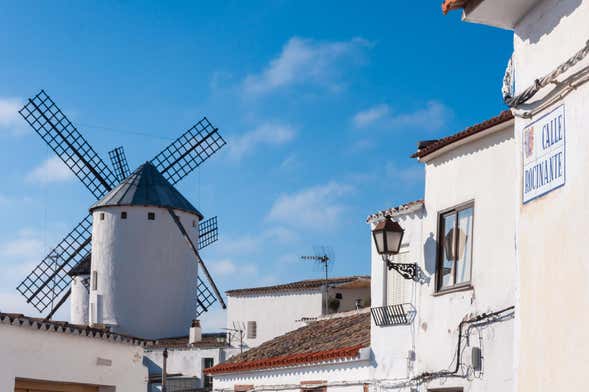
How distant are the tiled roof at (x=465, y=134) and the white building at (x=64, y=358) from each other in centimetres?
694

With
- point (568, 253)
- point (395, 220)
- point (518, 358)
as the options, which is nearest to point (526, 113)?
point (568, 253)

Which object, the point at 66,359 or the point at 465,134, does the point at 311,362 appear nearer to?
the point at 66,359

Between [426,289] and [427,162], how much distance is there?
69.1 inches

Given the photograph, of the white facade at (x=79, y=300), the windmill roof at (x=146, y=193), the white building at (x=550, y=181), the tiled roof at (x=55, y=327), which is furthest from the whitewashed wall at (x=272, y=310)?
the white building at (x=550, y=181)

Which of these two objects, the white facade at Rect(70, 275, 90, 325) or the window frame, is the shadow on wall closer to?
the window frame

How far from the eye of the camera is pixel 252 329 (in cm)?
3638

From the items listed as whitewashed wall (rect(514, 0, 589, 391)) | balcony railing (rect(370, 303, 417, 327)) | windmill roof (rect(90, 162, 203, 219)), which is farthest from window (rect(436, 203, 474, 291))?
windmill roof (rect(90, 162, 203, 219))

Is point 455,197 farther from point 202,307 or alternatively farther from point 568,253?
point 202,307

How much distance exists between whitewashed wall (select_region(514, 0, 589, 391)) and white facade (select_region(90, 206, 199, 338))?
32.0 meters

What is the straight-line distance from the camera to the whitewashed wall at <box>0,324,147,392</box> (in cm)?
1543

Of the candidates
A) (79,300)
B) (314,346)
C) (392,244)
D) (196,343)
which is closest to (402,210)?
(392,244)

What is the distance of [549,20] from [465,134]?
15.7 feet

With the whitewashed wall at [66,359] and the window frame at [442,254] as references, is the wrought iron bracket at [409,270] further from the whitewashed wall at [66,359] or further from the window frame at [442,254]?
the whitewashed wall at [66,359]

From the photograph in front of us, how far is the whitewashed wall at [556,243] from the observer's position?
664 centimetres
